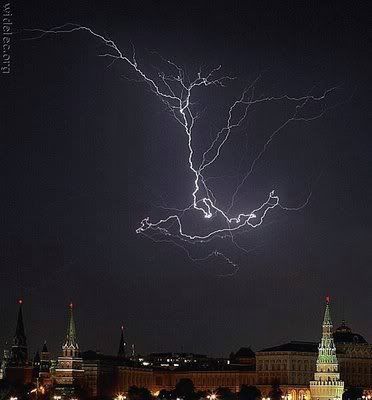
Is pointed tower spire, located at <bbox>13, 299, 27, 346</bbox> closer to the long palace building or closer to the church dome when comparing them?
the long palace building

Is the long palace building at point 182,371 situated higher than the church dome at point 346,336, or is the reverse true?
the church dome at point 346,336

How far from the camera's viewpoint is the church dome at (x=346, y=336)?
161 m

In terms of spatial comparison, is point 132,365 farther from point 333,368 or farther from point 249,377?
point 333,368

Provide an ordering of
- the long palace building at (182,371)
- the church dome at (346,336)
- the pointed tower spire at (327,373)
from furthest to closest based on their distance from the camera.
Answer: the church dome at (346,336), the long palace building at (182,371), the pointed tower spire at (327,373)

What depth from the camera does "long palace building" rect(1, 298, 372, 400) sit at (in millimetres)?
149125

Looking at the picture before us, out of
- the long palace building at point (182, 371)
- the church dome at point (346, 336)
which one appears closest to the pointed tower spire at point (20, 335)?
the long palace building at point (182, 371)

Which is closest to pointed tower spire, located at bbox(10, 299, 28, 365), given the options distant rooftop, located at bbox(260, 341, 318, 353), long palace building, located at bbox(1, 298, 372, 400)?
long palace building, located at bbox(1, 298, 372, 400)

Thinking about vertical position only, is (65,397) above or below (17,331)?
below

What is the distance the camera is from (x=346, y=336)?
16288 cm

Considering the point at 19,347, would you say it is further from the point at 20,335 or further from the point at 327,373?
the point at 327,373

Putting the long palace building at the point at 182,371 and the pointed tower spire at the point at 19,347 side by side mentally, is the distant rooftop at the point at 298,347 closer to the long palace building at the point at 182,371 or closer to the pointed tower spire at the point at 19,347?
the long palace building at the point at 182,371

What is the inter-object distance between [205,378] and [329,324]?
48534 mm

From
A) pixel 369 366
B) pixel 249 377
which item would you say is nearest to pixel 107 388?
pixel 249 377

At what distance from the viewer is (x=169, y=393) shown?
147125 millimetres
